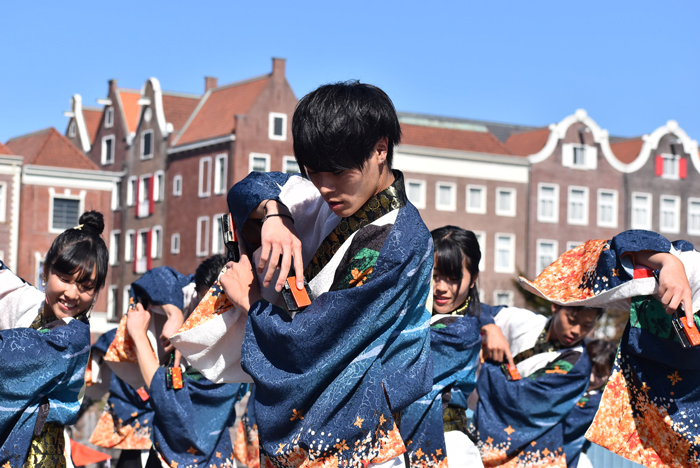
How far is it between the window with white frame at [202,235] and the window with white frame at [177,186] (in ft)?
6.95

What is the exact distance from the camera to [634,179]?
158 ft

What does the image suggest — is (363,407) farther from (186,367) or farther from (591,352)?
(591,352)

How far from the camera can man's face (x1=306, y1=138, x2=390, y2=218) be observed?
319 centimetres

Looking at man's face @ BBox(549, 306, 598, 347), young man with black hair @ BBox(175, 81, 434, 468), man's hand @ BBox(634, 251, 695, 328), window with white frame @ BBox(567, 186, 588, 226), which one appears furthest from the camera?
window with white frame @ BBox(567, 186, 588, 226)

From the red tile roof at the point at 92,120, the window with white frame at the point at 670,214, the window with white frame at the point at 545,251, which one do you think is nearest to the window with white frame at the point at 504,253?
the window with white frame at the point at 545,251

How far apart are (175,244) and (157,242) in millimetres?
1595

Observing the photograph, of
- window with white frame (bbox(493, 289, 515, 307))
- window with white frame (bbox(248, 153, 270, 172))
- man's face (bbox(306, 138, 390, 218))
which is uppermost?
window with white frame (bbox(248, 153, 270, 172))

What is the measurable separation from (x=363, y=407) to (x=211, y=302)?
0.77 m

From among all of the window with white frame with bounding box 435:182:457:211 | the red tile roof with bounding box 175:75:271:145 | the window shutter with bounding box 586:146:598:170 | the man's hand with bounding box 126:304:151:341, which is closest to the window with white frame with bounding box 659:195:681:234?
the window shutter with bounding box 586:146:598:170

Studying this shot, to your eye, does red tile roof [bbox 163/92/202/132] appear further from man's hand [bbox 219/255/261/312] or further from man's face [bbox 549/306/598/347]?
man's hand [bbox 219/255/261/312]

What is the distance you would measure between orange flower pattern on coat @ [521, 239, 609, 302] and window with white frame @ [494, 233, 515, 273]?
134ft

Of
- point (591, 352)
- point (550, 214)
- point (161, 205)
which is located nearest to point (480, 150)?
point (550, 214)

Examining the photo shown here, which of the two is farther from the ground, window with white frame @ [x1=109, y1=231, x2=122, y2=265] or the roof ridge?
the roof ridge

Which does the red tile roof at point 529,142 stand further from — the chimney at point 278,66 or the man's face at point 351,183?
the man's face at point 351,183
